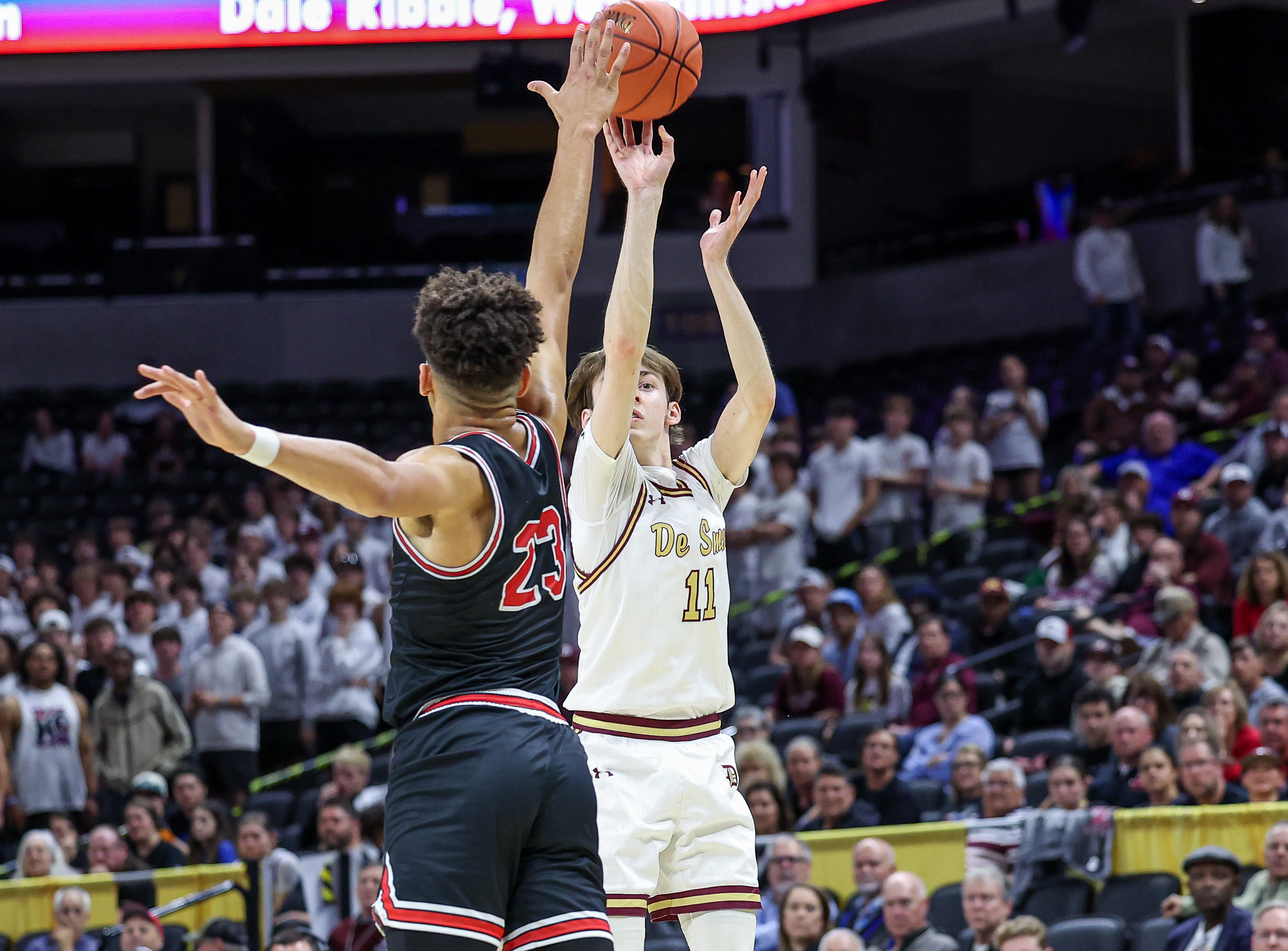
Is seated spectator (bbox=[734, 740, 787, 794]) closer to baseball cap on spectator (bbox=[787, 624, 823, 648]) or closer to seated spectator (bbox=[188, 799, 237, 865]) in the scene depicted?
baseball cap on spectator (bbox=[787, 624, 823, 648])

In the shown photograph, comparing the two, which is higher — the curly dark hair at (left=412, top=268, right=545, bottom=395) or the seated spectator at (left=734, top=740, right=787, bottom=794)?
the curly dark hair at (left=412, top=268, right=545, bottom=395)

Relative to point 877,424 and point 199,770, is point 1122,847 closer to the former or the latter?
point 199,770

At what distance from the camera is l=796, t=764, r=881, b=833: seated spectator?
885 centimetres

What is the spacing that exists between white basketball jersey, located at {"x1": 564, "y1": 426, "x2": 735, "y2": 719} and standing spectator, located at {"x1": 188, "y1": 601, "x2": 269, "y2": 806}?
278 inches

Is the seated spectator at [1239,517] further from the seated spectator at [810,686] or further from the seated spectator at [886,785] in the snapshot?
the seated spectator at [886,785]

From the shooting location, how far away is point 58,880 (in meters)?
9.00

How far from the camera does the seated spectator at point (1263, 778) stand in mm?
7973

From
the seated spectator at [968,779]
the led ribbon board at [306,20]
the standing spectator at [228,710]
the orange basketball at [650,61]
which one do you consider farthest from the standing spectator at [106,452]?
the orange basketball at [650,61]

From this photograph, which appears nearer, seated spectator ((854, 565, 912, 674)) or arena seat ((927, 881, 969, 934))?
arena seat ((927, 881, 969, 934))

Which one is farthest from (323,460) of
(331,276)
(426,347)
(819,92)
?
(331,276)

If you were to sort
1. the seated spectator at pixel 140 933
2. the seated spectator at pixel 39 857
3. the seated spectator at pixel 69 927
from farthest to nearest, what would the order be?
the seated spectator at pixel 39 857, the seated spectator at pixel 69 927, the seated spectator at pixel 140 933

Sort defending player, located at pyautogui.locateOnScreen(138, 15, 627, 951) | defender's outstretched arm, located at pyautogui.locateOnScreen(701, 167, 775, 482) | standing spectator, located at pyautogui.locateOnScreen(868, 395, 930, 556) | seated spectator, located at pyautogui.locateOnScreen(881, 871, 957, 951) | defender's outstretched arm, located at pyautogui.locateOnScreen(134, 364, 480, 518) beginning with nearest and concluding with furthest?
defender's outstretched arm, located at pyautogui.locateOnScreen(134, 364, 480, 518) < defending player, located at pyautogui.locateOnScreen(138, 15, 627, 951) < defender's outstretched arm, located at pyautogui.locateOnScreen(701, 167, 775, 482) < seated spectator, located at pyautogui.locateOnScreen(881, 871, 957, 951) < standing spectator, located at pyautogui.locateOnScreen(868, 395, 930, 556)

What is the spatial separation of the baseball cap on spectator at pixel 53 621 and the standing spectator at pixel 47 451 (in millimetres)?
6279

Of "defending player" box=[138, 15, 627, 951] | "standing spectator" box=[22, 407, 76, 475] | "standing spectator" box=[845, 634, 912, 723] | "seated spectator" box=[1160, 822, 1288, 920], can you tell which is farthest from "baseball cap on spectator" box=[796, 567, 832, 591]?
"standing spectator" box=[22, 407, 76, 475]
